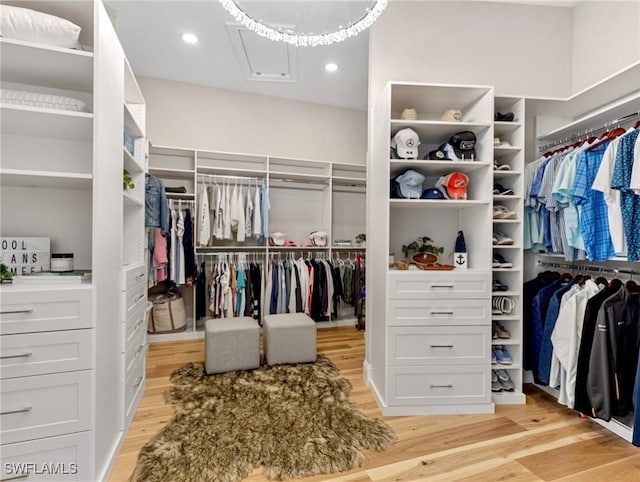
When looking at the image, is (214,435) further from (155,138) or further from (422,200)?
(155,138)

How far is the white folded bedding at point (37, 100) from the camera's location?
4.41 ft

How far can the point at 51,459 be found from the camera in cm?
129

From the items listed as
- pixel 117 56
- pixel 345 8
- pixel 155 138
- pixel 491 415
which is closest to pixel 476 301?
pixel 491 415

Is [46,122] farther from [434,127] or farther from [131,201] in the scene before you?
[434,127]

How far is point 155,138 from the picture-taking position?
12.3 feet

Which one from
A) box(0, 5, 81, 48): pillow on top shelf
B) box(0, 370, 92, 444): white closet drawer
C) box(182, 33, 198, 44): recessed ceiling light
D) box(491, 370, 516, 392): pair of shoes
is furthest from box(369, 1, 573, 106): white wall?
box(0, 370, 92, 444): white closet drawer

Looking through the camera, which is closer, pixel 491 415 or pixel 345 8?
pixel 345 8

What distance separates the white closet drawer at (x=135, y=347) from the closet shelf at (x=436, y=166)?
205 cm

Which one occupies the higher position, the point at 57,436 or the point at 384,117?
the point at 384,117

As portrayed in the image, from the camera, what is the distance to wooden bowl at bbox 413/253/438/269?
2.26m

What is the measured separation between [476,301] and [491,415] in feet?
2.54

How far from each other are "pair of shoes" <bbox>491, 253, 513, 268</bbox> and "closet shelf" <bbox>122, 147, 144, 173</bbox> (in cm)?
254

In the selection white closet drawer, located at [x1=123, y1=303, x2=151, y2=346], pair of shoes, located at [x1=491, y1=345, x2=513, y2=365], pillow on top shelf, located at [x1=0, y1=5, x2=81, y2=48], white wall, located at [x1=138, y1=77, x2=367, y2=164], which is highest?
white wall, located at [x1=138, y1=77, x2=367, y2=164]

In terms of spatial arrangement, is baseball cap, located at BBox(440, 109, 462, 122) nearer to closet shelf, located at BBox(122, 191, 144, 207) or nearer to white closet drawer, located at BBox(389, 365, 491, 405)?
white closet drawer, located at BBox(389, 365, 491, 405)
